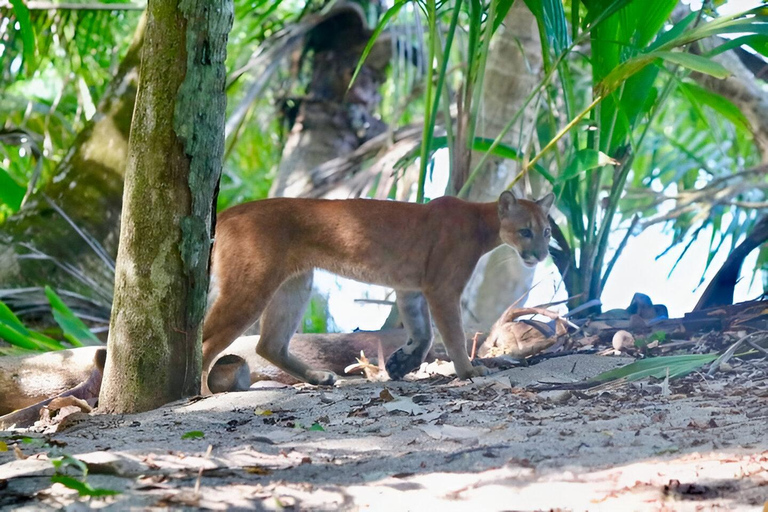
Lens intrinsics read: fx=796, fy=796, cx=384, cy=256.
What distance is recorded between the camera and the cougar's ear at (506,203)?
4.67 meters

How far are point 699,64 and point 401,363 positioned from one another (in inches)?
87.2

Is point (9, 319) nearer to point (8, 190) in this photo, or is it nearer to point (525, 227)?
point (8, 190)

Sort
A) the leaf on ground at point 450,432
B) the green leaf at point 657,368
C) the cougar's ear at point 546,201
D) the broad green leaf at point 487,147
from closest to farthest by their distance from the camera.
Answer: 1. the leaf on ground at point 450,432
2. the green leaf at point 657,368
3. the cougar's ear at point 546,201
4. the broad green leaf at point 487,147

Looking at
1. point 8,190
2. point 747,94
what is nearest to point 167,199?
point 8,190

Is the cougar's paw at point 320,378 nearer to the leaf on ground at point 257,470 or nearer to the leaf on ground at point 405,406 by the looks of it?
the leaf on ground at point 405,406

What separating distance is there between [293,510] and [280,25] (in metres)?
7.56

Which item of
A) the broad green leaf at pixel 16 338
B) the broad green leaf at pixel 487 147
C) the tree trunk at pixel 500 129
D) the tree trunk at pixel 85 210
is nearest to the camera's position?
the broad green leaf at pixel 16 338

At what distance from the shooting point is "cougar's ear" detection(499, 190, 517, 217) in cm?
467

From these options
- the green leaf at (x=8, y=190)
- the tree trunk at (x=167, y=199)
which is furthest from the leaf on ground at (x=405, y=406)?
the green leaf at (x=8, y=190)

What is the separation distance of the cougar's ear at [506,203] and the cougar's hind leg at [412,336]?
0.70 meters

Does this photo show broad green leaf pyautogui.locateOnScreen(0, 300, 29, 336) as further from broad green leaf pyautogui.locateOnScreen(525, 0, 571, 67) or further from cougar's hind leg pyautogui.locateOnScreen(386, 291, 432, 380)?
broad green leaf pyautogui.locateOnScreen(525, 0, 571, 67)

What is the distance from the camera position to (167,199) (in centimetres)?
328

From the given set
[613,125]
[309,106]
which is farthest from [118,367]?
[309,106]

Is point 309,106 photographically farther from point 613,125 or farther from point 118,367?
point 118,367
